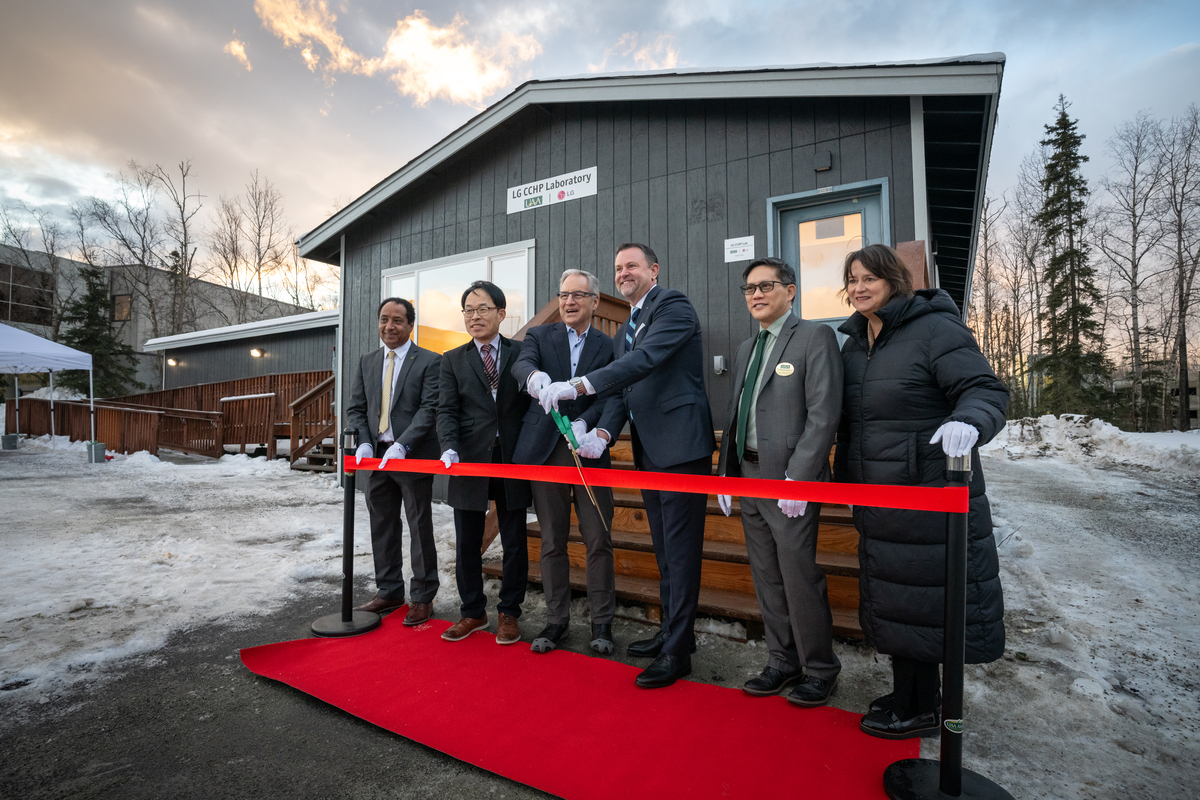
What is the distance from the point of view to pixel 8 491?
7.68 metres

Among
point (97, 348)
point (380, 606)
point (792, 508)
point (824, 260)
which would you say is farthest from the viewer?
point (97, 348)

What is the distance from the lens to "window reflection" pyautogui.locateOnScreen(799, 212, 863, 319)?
197 inches

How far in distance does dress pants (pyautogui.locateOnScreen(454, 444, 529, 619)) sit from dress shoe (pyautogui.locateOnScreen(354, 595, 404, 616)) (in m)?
0.66

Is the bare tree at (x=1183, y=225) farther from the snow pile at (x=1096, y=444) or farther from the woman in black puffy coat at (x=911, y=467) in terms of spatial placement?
the woman in black puffy coat at (x=911, y=467)

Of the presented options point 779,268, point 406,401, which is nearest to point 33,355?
point 406,401

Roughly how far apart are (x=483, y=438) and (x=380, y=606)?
1.32 metres

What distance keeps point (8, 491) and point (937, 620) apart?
1105 cm

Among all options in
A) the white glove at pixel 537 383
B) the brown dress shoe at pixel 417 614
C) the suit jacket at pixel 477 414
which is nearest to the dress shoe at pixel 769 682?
the suit jacket at pixel 477 414

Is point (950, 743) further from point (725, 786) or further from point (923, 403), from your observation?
point (923, 403)

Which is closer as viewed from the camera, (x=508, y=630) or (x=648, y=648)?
(x=648, y=648)

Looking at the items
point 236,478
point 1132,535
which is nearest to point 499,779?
point 1132,535

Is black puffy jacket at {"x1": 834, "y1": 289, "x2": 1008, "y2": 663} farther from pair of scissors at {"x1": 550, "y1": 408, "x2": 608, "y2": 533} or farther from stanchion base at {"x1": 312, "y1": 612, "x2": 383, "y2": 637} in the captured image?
stanchion base at {"x1": 312, "y1": 612, "x2": 383, "y2": 637}

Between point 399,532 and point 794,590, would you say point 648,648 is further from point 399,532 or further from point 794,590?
point 399,532

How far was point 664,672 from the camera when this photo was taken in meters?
2.41
